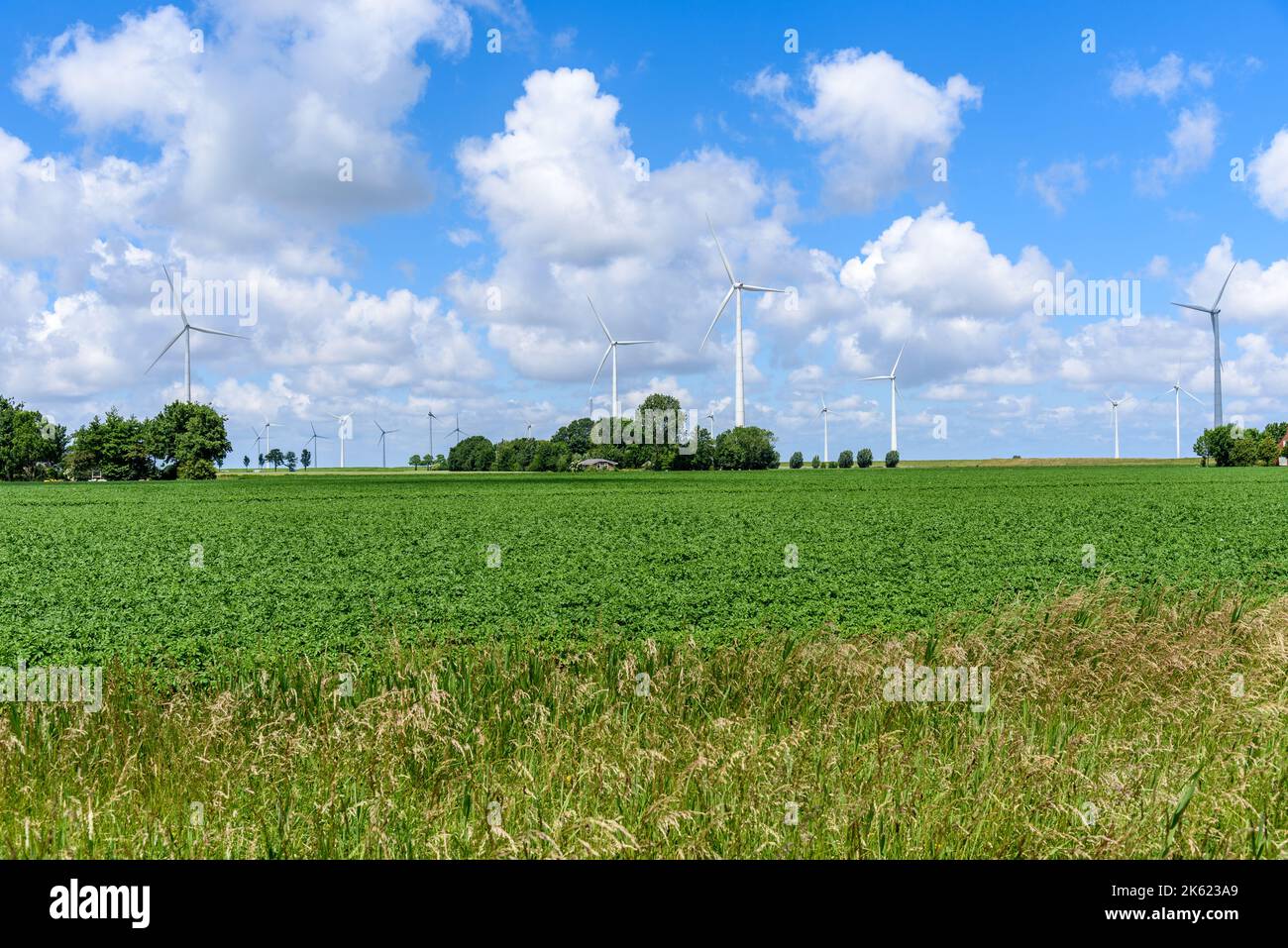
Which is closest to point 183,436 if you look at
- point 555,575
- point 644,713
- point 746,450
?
point 746,450

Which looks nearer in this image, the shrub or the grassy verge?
the grassy verge

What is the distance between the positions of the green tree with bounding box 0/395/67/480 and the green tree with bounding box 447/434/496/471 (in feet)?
219

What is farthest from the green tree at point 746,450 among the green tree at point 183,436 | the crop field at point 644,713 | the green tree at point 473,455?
the crop field at point 644,713

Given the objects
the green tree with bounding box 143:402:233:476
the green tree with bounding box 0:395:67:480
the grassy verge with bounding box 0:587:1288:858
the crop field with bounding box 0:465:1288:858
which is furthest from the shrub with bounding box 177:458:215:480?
the grassy verge with bounding box 0:587:1288:858

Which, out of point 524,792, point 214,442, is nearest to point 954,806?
point 524,792

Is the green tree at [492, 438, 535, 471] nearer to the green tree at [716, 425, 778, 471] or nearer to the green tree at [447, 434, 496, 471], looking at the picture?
the green tree at [447, 434, 496, 471]

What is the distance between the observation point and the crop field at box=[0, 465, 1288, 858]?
5148 millimetres

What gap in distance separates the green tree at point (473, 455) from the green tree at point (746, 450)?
49305 mm

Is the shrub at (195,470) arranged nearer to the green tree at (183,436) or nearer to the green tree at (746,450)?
the green tree at (183,436)

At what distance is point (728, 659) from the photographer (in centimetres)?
928

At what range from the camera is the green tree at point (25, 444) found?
12438 centimetres

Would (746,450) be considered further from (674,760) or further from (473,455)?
(674,760)

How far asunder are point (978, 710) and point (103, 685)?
8.73 metres
